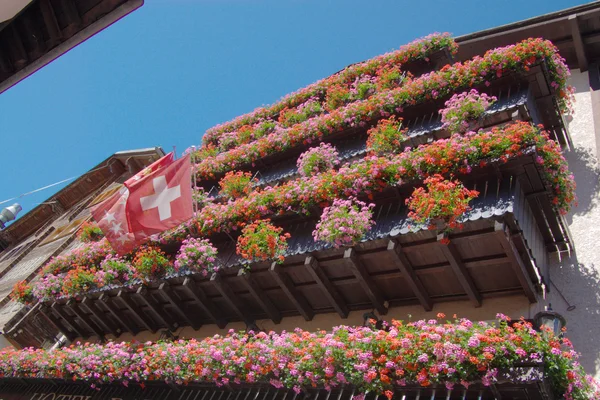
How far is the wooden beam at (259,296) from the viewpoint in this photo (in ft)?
42.9

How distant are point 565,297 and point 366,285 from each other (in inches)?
162

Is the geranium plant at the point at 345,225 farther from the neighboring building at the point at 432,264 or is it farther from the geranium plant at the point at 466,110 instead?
the geranium plant at the point at 466,110

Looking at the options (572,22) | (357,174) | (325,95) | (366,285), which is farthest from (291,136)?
(572,22)

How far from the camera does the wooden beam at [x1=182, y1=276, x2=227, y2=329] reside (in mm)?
14234

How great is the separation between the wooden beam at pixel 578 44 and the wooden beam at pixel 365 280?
34.3 ft

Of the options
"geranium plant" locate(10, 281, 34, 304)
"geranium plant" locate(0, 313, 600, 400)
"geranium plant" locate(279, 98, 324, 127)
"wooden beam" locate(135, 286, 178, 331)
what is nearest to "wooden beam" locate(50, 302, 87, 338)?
"geranium plant" locate(10, 281, 34, 304)

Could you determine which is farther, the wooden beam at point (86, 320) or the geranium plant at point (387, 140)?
the wooden beam at point (86, 320)

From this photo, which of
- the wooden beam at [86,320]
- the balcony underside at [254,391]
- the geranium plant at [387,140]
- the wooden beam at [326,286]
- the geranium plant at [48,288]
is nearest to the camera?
the balcony underside at [254,391]

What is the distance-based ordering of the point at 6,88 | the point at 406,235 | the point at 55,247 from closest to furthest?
the point at 6,88 < the point at 406,235 < the point at 55,247

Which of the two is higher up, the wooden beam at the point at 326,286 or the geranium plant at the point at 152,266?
the geranium plant at the point at 152,266

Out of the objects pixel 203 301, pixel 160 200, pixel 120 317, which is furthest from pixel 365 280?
pixel 120 317

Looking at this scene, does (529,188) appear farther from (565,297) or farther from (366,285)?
(366,285)

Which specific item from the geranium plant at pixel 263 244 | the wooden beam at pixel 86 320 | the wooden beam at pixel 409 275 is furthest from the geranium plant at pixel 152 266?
the wooden beam at pixel 409 275

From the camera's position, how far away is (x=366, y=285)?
447 inches
